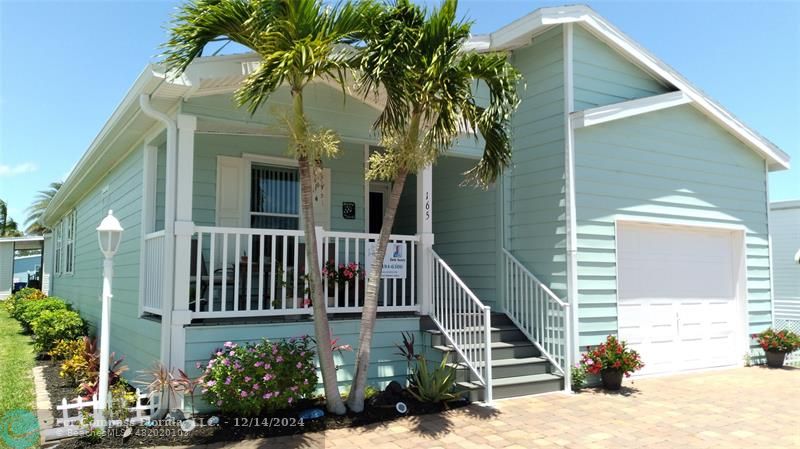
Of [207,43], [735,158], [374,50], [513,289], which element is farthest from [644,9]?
[207,43]

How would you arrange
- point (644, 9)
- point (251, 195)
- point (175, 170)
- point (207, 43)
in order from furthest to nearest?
point (644, 9) → point (251, 195) → point (175, 170) → point (207, 43)

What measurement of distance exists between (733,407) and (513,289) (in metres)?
3.04

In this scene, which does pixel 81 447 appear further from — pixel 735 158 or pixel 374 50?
pixel 735 158

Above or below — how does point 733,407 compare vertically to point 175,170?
below

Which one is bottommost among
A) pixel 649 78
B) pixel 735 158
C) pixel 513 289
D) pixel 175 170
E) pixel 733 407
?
pixel 733 407

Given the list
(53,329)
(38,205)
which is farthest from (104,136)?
(38,205)

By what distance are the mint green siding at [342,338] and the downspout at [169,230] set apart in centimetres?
24

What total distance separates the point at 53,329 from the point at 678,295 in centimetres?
1100

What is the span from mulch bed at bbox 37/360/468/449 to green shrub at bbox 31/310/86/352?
15.2ft

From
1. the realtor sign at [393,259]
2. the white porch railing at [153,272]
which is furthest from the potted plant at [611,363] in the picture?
the white porch railing at [153,272]

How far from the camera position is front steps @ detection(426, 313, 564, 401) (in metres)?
6.37

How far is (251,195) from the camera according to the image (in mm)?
7945

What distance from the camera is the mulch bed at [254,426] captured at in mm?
4762

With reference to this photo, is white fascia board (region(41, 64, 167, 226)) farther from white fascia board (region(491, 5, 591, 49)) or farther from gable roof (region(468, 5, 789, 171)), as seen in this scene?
white fascia board (region(491, 5, 591, 49))
